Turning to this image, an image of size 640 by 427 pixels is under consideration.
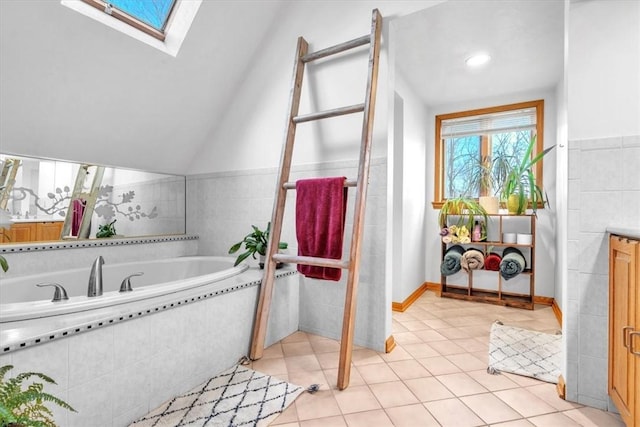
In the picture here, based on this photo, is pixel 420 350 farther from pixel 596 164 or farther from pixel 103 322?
pixel 103 322

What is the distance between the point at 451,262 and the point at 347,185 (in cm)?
171

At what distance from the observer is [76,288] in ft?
5.95

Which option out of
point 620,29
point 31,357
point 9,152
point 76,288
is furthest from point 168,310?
point 620,29

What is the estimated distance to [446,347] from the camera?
1.90 meters

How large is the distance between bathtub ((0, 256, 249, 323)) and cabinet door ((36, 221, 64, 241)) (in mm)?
275

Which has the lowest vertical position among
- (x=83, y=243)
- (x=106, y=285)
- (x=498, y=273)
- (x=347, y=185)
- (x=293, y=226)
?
(x=498, y=273)

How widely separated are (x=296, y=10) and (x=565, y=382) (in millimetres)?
2563

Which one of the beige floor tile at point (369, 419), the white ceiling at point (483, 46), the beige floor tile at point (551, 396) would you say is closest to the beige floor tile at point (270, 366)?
the beige floor tile at point (369, 419)

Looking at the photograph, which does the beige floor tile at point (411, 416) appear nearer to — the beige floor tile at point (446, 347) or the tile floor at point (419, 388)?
the tile floor at point (419, 388)

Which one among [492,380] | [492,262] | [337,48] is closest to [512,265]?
[492,262]

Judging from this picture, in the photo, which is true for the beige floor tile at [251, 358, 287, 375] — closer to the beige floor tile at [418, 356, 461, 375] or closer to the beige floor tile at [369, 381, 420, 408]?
the beige floor tile at [369, 381, 420, 408]

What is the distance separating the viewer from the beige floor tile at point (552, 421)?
121cm

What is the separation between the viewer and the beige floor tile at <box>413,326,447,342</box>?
2.02 metres

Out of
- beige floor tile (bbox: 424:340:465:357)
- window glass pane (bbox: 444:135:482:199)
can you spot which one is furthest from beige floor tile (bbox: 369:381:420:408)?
window glass pane (bbox: 444:135:482:199)
